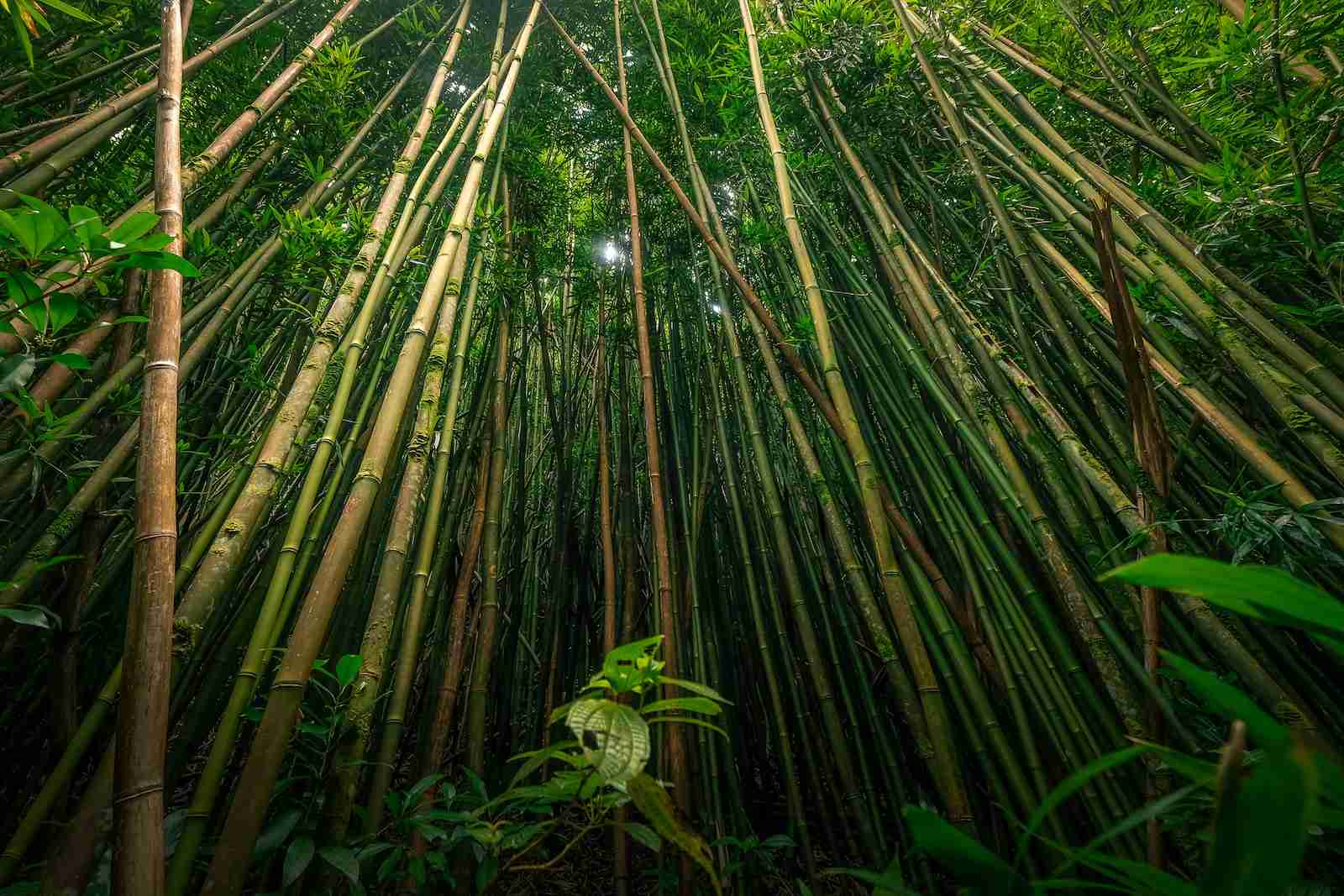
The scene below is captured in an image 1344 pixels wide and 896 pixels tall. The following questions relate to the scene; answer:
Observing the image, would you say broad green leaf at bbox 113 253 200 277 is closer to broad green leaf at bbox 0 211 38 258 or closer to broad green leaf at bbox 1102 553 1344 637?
broad green leaf at bbox 0 211 38 258

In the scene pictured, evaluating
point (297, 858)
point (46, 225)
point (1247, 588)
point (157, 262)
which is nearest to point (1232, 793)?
point (1247, 588)

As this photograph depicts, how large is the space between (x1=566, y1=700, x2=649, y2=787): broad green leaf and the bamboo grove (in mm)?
72

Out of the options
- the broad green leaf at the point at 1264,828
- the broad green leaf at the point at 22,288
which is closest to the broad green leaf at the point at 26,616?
the broad green leaf at the point at 22,288

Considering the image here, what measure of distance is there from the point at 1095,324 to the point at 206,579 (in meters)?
1.88

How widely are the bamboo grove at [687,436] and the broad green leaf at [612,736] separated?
0.24ft

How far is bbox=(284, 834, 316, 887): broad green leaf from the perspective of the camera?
693 millimetres

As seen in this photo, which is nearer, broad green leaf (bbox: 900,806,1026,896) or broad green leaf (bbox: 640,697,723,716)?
broad green leaf (bbox: 900,806,1026,896)

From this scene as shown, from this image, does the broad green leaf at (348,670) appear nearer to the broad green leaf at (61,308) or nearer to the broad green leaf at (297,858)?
the broad green leaf at (297,858)

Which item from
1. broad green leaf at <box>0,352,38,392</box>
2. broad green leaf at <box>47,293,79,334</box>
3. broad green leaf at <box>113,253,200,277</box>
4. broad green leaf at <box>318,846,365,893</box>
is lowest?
broad green leaf at <box>318,846,365,893</box>

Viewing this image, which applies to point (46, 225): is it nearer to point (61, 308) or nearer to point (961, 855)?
point (61, 308)

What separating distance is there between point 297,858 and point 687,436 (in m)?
1.59

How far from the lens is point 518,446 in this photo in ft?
7.20

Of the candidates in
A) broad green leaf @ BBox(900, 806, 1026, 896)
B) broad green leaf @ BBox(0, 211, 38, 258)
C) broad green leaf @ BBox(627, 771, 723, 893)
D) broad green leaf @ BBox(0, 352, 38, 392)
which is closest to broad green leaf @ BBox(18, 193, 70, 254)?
broad green leaf @ BBox(0, 211, 38, 258)

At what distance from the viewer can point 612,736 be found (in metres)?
0.56
